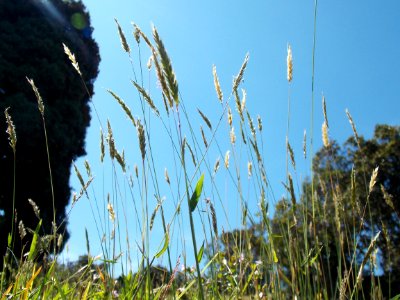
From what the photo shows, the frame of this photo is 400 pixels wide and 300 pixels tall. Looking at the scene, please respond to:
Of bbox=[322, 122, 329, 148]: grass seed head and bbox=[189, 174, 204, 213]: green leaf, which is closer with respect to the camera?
bbox=[189, 174, 204, 213]: green leaf

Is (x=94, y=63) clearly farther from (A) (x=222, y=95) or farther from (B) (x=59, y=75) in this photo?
(A) (x=222, y=95)

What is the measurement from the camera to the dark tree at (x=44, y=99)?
1206 cm

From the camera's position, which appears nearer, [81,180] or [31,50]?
[81,180]

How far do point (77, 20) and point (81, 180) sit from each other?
51.0ft

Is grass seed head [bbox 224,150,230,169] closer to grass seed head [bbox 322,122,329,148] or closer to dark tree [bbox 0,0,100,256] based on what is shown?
grass seed head [bbox 322,122,329,148]

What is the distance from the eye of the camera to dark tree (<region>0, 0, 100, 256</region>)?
12062mm

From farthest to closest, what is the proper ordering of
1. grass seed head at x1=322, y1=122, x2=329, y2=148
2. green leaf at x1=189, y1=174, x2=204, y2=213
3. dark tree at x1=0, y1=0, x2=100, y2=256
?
dark tree at x1=0, y1=0, x2=100, y2=256, grass seed head at x1=322, y1=122, x2=329, y2=148, green leaf at x1=189, y1=174, x2=204, y2=213

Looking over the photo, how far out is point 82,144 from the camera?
14734 millimetres

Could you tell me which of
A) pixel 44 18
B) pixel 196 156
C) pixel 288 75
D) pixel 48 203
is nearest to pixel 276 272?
pixel 196 156

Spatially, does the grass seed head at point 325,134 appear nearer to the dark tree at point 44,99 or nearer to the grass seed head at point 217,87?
the grass seed head at point 217,87

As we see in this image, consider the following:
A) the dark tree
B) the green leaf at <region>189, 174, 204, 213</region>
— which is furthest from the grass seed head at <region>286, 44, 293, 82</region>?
the dark tree

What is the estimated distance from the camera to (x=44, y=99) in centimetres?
1300

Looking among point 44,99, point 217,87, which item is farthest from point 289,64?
point 44,99

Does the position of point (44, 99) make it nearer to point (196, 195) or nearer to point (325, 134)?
point (325, 134)
